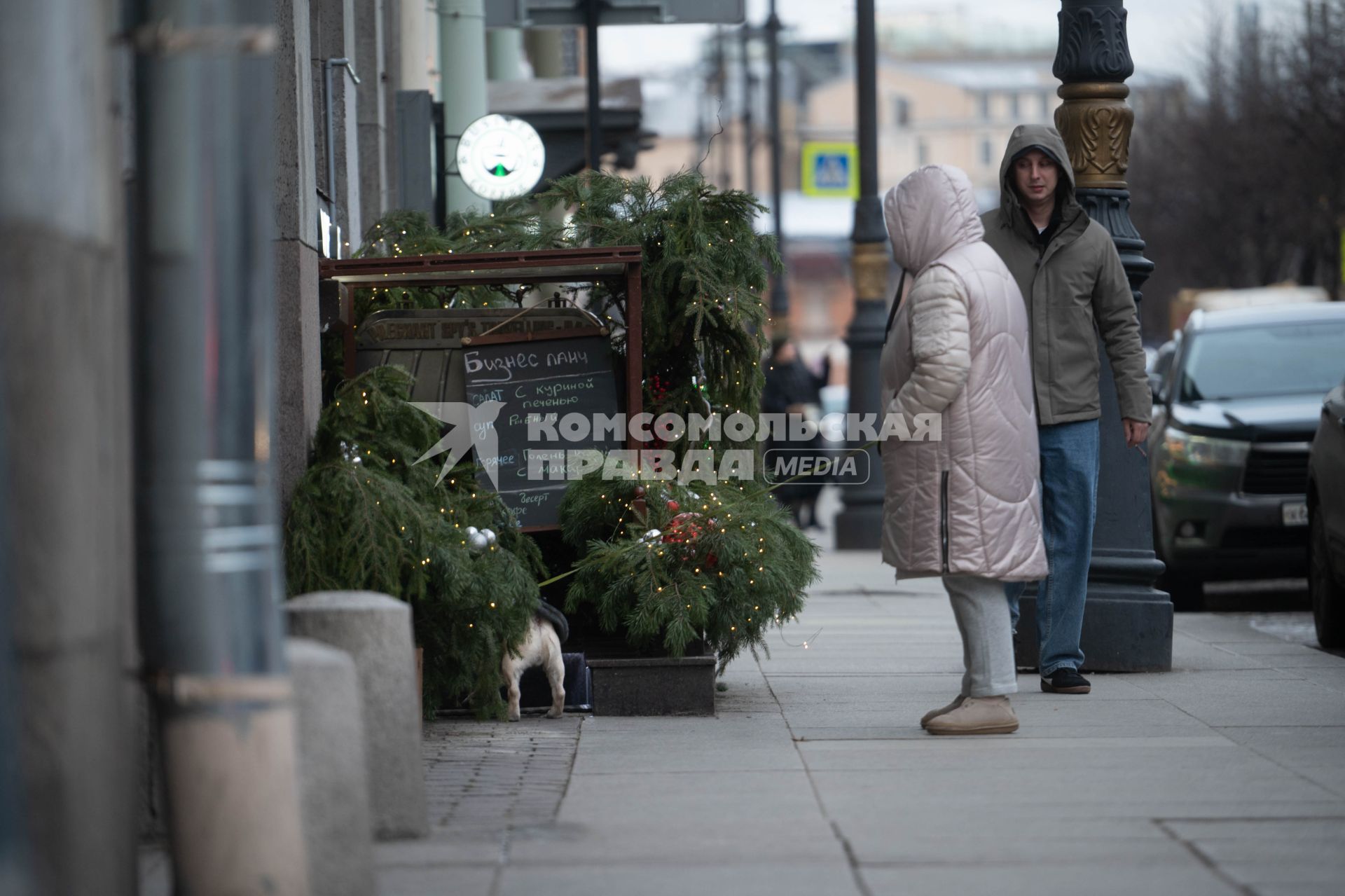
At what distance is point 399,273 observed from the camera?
25.0 ft

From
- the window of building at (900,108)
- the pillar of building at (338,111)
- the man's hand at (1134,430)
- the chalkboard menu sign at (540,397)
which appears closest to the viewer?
the man's hand at (1134,430)

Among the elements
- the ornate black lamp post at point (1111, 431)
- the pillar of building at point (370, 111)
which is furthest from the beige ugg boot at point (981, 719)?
the pillar of building at point (370, 111)

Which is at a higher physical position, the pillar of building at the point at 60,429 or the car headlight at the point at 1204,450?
the pillar of building at the point at 60,429

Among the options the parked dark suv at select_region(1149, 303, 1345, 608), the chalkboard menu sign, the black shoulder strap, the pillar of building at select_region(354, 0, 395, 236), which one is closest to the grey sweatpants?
the black shoulder strap

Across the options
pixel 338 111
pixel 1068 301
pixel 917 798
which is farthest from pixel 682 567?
pixel 338 111

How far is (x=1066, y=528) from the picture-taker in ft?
24.3

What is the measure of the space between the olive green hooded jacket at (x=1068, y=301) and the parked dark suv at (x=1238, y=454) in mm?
4269

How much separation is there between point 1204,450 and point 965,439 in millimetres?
5643

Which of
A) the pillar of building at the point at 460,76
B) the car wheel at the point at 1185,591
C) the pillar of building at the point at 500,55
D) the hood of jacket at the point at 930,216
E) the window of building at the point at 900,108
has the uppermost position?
the window of building at the point at 900,108

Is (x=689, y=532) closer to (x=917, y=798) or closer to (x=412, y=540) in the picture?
(x=412, y=540)

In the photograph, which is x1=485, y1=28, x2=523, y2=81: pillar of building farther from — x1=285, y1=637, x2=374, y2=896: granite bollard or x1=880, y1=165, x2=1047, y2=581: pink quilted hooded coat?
x1=285, y1=637, x2=374, y2=896: granite bollard

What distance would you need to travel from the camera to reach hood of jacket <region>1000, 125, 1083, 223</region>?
7.23 m

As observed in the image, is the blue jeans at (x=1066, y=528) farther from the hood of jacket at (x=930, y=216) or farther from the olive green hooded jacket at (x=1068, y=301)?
the hood of jacket at (x=930, y=216)

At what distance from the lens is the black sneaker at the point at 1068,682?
7.55m
